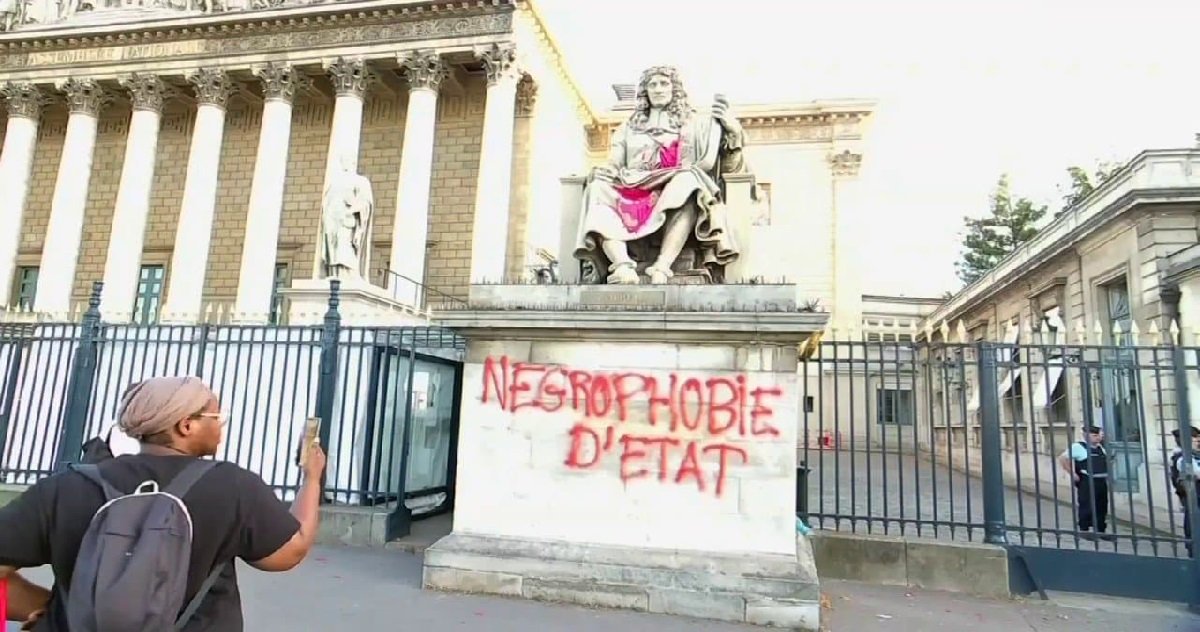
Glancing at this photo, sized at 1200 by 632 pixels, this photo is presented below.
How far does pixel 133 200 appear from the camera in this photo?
23.5 metres

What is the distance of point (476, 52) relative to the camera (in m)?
22.4

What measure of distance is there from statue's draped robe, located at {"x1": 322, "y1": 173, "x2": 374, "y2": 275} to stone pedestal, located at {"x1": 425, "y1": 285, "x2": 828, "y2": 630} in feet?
30.6

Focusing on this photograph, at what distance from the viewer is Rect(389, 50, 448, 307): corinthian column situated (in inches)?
848

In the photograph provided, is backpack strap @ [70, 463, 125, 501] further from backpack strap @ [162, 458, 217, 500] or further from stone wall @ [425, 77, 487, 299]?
stone wall @ [425, 77, 487, 299]

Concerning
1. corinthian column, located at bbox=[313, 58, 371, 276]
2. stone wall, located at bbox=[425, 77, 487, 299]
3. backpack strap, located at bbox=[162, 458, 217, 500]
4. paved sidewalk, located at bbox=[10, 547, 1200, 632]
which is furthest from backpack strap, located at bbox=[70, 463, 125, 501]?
stone wall, located at bbox=[425, 77, 487, 299]

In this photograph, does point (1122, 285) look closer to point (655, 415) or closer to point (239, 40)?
point (655, 415)

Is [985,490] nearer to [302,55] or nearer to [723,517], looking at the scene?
[723,517]

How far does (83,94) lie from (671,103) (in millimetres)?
26634

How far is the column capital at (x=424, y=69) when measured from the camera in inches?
897

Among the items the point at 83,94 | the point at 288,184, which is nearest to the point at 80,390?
the point at 288,184

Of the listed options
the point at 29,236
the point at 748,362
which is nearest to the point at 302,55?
the point at 29,236

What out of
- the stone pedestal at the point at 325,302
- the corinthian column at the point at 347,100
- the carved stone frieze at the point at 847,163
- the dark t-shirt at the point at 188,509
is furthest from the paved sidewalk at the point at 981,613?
the carved stone frieze at the point at 847,163

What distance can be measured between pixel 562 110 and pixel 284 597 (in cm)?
2454

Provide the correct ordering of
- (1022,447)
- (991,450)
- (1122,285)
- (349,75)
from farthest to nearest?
1. (349,75)
2. (1022,447)
3. (1122,285)
4. (991,450)
